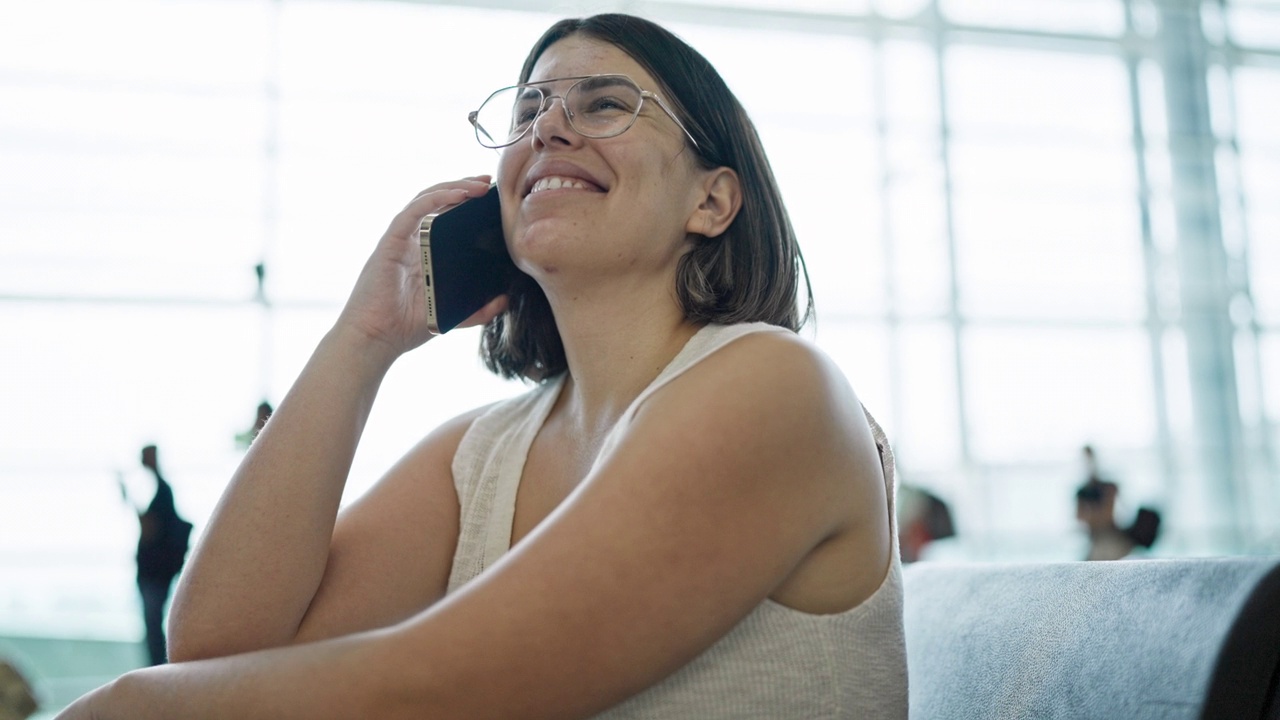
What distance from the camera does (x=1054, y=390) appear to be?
9.96 m

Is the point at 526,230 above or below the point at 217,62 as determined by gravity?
below

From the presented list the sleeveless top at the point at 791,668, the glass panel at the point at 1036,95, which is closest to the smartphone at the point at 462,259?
the sleeveless top at the point at 791,668

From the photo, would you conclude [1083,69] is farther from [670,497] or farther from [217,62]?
[670,497]

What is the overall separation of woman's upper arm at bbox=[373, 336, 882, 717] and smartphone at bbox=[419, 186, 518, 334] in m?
0.68

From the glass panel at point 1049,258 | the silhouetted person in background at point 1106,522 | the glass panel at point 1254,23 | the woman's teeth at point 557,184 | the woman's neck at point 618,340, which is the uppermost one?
the glass panel at point 1254,23

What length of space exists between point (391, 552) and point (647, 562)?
70 cm

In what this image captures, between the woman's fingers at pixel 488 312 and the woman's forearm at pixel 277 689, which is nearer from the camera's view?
the woman's forearm at pixel 277 689

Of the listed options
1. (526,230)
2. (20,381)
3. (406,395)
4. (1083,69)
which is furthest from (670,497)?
(1083,69)

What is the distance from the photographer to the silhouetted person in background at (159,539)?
4398 mm

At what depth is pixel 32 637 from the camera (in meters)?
7.23

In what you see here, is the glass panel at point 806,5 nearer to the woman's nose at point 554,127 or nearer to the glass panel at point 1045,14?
the glass panel at point 1045,14

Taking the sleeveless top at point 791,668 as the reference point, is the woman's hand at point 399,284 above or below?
above

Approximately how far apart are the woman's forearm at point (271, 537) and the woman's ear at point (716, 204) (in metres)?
0.64

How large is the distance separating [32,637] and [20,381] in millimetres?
1763
